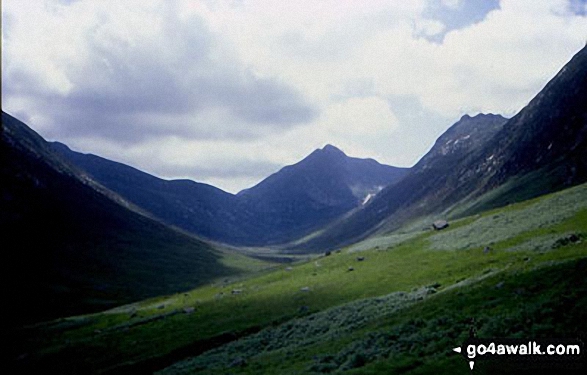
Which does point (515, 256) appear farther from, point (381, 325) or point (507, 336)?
point (507, 336)

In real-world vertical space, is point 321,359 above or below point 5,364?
above

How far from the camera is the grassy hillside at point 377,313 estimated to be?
30.3 m

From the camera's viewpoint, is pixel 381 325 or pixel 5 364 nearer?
pixel 381 325

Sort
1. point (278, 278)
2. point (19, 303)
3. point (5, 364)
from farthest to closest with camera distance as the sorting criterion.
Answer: point (19, 303)
point (278, 278)
point (5, 364)

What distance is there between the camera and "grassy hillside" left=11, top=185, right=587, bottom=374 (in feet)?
99.5

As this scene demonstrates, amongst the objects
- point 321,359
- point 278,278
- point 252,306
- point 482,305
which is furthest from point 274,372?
point 278,278

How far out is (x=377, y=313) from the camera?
5059 cm

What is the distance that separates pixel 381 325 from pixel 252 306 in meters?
43.0

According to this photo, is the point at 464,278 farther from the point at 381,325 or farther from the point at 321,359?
the point at 321,359

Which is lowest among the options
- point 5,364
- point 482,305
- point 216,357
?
point 5,364

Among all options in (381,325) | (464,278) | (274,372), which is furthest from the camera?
(464,278)

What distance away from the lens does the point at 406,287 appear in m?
64.2

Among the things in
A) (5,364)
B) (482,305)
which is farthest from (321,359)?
(5,364)

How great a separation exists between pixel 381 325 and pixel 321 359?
8435mm
